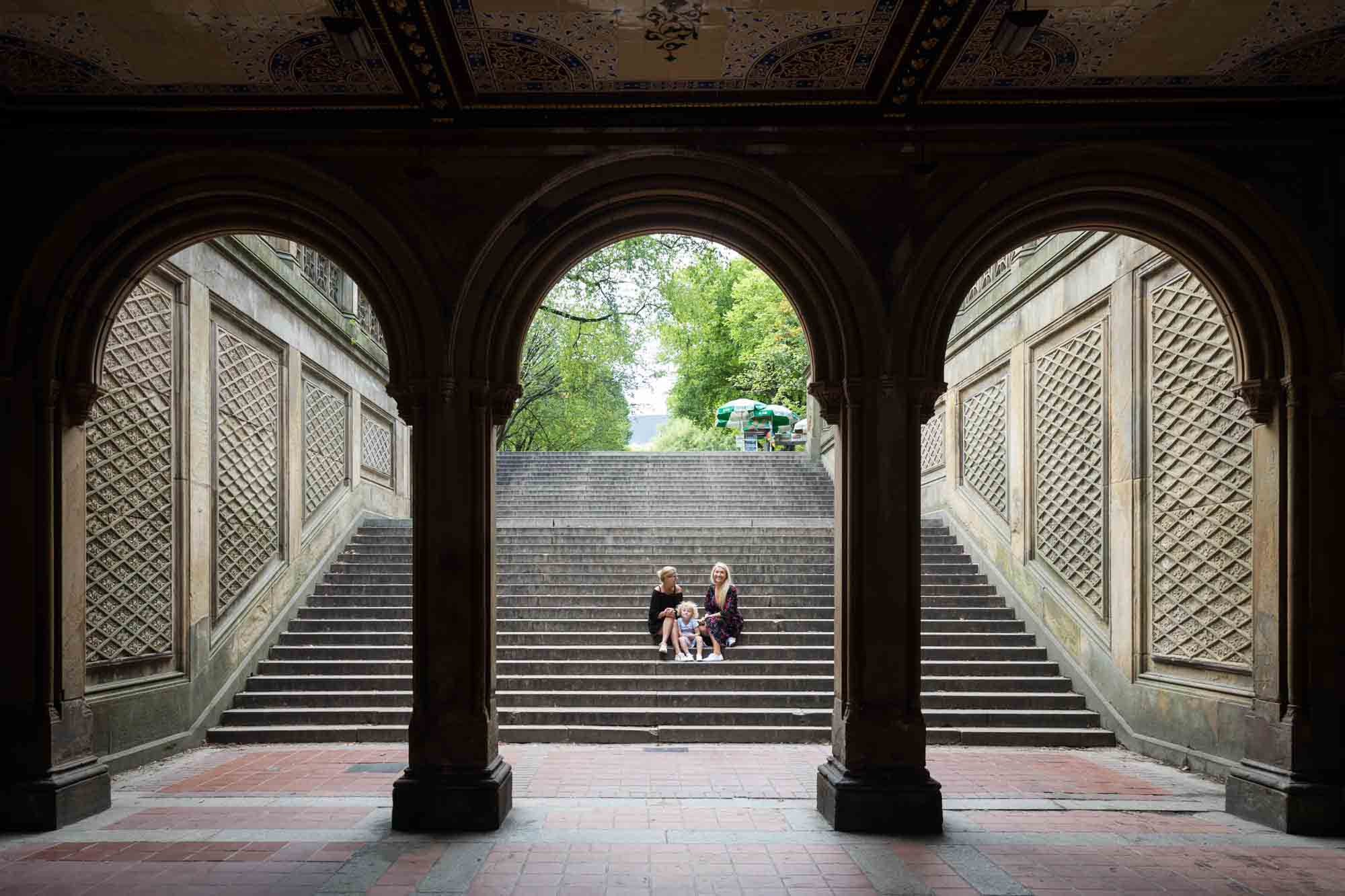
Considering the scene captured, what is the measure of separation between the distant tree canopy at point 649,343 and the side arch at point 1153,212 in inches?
451

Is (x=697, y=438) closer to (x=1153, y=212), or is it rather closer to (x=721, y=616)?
(x=721, y=616)

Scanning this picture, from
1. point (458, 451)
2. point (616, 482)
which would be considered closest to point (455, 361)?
point (458, 451)

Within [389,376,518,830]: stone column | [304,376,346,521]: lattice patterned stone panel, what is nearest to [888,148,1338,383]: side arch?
[389,376,518,830]: stone column

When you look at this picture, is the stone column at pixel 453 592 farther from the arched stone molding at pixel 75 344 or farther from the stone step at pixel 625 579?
the stone step at pixel 625 579

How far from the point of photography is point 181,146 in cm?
602

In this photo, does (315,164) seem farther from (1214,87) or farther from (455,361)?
(1214,87)

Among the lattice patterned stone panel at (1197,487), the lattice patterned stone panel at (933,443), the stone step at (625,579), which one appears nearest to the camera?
the lattice patterned stone panel at (1197,487)

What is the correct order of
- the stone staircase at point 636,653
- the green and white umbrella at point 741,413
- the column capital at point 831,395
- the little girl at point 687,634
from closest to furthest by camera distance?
the column capital at point 831,395 < the stone staircase at point 636,653 < the little girl at point 687,634 < the green and white umbrella at point 741,413

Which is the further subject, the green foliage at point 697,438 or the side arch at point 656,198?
the green foliage at point 697,438

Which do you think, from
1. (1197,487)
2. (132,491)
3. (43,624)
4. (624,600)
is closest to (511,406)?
(43,624)

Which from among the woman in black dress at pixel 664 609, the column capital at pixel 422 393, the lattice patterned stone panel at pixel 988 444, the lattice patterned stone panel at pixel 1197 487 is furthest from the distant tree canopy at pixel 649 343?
the column capital at pixel 422 393

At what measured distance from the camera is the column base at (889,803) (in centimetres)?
570

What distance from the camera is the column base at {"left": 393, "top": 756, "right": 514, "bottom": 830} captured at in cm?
571

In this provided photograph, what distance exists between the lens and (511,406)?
20.5 ft
